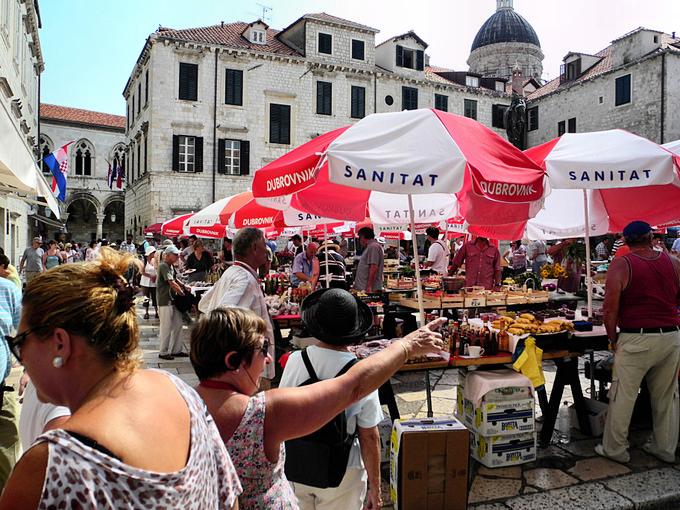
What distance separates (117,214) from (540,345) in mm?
46819

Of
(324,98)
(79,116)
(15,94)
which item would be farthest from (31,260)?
(79,116)

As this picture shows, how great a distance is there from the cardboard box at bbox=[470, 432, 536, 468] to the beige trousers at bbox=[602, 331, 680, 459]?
71 cm

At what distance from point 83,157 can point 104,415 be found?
4925 cm

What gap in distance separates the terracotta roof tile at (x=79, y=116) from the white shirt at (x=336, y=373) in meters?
47.6

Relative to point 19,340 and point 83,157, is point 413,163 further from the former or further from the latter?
point 83,157

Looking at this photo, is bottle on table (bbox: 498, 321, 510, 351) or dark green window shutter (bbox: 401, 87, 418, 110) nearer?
bottle on table (bbox: 498, 321, 510, 351)

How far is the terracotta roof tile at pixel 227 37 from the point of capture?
90.3ft

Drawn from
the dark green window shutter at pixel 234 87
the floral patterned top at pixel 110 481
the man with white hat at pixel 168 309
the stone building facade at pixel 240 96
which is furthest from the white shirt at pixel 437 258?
the dark green window shutter at pixel 234 87

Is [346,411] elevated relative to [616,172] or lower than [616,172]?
lower

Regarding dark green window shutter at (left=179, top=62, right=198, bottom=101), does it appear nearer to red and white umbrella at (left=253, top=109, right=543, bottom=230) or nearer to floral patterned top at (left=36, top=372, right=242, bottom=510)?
red and white umbrella at (left=253, top=109, right=543, bottom=230)

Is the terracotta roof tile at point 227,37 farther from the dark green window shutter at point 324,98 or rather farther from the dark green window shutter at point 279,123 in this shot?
the dark green window shutter at point 279,123

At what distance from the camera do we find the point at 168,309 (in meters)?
8.75

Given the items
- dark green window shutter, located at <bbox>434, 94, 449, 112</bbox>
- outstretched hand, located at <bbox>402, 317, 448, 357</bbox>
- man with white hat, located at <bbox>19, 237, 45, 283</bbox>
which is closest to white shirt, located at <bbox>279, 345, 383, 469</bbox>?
outstretched hand, located at <bbox>402, 317, 448, 357</bbox>

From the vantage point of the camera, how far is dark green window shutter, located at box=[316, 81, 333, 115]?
99.2 ft
